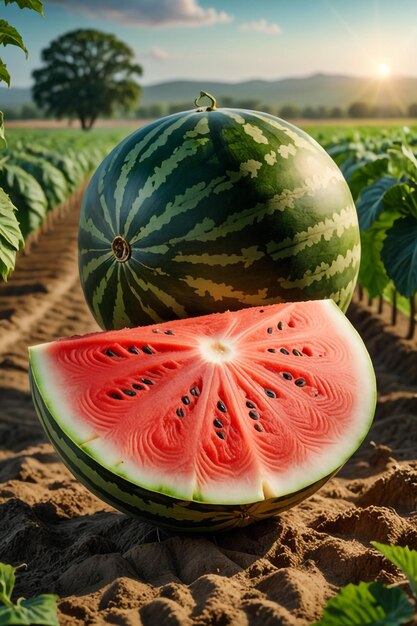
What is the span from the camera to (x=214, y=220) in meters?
2.97

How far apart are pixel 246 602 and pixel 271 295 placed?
136cm

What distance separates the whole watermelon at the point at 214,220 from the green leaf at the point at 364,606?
5.06ft

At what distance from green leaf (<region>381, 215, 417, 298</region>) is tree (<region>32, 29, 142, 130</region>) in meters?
Result: 69.8

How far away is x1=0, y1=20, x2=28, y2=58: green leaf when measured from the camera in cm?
251

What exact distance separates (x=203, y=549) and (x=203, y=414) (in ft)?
1.56

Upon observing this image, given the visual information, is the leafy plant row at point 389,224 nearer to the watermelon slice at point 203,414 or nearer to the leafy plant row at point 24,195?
the watermelon slice at point 203,414

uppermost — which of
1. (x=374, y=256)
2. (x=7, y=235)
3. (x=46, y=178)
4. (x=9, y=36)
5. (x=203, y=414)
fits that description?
(x=9, y=36)

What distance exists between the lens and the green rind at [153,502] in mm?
2254

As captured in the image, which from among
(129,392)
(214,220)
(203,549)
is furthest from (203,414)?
(214,220)

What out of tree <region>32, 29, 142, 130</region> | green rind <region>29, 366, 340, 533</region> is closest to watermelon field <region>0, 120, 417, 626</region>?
green rind <region>29, 366, 340, 533</region>

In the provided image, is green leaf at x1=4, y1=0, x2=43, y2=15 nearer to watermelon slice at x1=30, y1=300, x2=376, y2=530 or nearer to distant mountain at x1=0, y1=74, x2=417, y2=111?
watermelon slice at x1=30, y1=300, x2=376, y2=530

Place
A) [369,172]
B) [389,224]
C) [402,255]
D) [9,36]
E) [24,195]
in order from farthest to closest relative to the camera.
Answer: [24,195]
[369,172]
[389,224]
[402,255]
[9,36]

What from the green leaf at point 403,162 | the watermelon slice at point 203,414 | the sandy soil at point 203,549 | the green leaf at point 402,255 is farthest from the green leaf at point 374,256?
the watermelon slice at point 203,414

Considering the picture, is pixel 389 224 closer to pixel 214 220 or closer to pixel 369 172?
pixel 369 172
